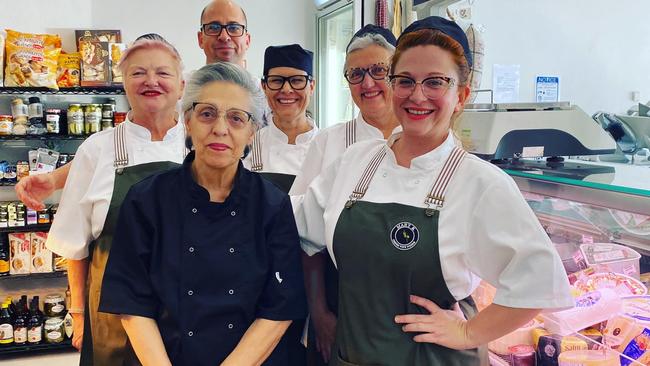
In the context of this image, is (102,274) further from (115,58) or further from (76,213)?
(115,58)

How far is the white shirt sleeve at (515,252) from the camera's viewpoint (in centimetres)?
115

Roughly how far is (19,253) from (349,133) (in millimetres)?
3249

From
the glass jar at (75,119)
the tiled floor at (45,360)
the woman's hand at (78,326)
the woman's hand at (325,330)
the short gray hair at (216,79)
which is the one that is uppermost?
the short gray hair at (216,79)

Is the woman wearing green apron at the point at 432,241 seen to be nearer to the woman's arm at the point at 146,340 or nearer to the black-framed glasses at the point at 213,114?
the black-framed glasses at the point at 213,114

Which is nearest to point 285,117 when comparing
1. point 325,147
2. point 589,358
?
point 325,147

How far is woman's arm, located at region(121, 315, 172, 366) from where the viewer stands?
144cm

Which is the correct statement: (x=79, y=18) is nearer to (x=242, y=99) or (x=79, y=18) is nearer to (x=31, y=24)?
(x=31, y=24)

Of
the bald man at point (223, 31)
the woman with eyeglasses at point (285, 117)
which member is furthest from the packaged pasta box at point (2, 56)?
the woman with eyeglasses at point (285, 117)

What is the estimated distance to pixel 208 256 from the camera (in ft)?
4.83

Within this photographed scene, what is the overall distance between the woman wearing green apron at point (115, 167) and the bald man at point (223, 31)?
56 cm

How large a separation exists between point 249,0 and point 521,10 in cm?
249

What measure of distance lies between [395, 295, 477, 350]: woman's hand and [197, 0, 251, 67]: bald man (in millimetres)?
1576

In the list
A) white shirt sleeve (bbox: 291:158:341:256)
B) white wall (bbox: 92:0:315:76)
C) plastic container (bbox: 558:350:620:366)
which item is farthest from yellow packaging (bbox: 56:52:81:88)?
plastic container (bbox: 558:350:620:366)

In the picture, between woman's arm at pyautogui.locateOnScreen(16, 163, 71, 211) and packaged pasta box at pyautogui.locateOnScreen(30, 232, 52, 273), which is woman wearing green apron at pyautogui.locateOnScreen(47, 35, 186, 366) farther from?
packaged pasta box at pyautogui.locateOnScreen(30, 232, 52, 273)
